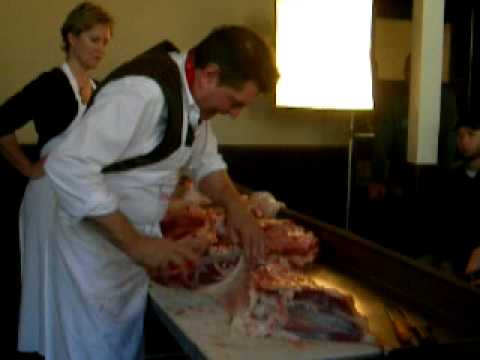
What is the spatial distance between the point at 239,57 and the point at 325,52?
1.83m

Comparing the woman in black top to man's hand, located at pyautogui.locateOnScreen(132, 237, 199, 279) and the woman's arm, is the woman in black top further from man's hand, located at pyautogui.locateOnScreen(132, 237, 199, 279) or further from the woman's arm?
man's hand, located at pyautogui.locateOnScreen(132, 237, 199, 279)

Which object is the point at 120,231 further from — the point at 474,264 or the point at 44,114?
the point at 44,114

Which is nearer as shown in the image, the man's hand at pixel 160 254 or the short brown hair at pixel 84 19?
the man's hand at pixel 160 254

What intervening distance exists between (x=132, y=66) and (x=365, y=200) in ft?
8.23

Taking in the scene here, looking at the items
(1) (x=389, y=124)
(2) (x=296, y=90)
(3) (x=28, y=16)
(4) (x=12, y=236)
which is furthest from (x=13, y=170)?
(1) (x=389, y=124)

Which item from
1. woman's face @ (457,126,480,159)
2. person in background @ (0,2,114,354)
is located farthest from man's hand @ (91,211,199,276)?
woman's face @ (457,126,480,159)

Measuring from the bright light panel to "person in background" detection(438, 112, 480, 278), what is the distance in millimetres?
720

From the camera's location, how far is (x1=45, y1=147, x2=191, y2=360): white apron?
61.7 inches

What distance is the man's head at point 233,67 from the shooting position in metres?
1.33

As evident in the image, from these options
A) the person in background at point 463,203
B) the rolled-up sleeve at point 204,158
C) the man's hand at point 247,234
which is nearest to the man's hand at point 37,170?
the rolled-up sleeve at point 204,158

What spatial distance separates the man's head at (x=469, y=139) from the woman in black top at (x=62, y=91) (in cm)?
142

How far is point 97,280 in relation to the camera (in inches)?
62.2

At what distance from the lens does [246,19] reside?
143 inches

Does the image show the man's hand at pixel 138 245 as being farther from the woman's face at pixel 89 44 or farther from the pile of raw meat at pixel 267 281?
the woman's face at pixel 89 44
